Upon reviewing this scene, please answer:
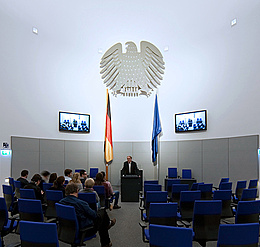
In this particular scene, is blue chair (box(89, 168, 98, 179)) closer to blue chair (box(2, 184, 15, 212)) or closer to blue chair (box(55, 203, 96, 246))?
blue chair (box(2, 184, 15, 212))

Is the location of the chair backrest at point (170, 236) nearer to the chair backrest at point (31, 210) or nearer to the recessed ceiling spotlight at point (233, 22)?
the chair backrest at point (31, 210)

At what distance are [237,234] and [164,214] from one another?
1.52 metres

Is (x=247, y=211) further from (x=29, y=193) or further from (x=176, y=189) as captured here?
(x=29, y=193)

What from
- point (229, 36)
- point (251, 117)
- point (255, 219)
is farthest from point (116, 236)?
point (229, 36)

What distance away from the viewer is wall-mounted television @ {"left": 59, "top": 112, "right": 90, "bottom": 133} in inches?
454

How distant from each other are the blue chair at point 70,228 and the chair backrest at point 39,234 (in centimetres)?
74

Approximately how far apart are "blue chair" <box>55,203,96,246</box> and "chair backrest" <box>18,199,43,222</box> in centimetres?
51

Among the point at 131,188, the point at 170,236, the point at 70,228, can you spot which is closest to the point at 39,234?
the point at 70,228

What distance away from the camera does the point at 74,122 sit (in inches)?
472

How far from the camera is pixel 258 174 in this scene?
8969 mm

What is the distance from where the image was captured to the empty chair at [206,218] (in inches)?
153

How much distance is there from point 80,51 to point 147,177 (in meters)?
6.66

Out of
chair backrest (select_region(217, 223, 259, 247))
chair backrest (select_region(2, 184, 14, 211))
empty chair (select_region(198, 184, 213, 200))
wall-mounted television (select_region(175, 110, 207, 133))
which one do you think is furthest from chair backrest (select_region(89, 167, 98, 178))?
chair backrest (select_region(217, 223, 259, 247))

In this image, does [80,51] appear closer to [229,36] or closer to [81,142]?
[81,142]
